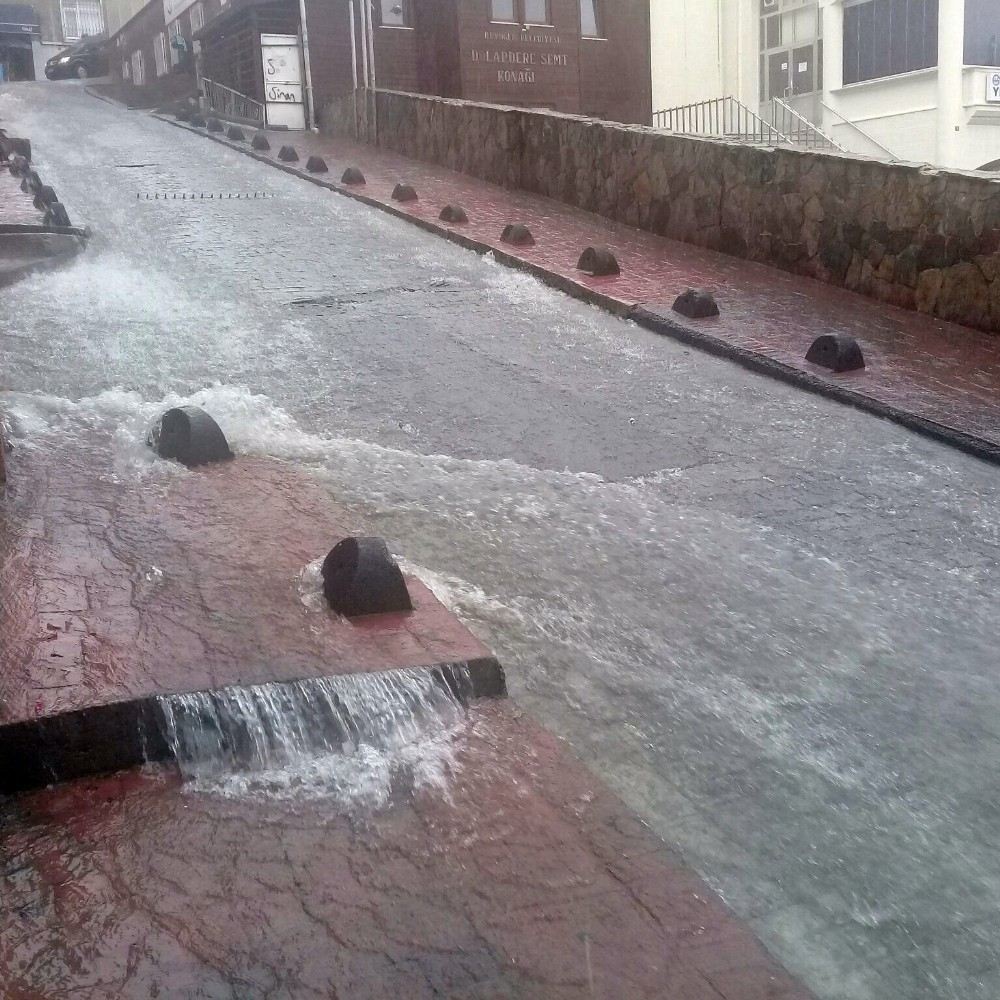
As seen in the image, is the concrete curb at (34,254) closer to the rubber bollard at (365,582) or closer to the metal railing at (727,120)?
the rubber bollard at (365,582)

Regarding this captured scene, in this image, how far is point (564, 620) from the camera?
3379mm

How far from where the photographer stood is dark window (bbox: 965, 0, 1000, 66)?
22672mm

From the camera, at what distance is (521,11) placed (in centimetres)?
2255

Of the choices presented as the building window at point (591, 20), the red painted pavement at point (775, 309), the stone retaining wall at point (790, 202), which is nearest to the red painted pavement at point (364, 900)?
the red painted pavement at point (775, 309)

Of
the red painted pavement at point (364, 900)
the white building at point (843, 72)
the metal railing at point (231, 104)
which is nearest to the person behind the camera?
→ the red painted pavement at point (364, 900)

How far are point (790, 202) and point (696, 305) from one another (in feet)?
6.00

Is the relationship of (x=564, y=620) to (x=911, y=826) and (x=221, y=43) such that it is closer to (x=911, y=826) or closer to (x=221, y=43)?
(x=911, y=826)

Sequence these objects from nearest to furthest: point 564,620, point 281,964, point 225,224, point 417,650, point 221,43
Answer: point 281,964 → point 417,650 → point 564,620 → point 225,224 → point 221,43

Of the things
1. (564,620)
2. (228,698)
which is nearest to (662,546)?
(564,620)

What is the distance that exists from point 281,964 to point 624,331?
521 centimetres

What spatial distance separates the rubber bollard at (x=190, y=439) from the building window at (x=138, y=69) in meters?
32.6

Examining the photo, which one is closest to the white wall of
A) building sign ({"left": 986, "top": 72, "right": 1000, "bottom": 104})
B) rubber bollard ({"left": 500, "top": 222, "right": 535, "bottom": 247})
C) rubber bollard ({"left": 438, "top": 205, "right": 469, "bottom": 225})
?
building sign ({"left": 986, "top": 72, "right": 1000, "bottom": 104})

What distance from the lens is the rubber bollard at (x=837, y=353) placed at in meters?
5.85

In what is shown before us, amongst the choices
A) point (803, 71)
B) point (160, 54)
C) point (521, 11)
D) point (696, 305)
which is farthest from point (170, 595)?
point (160, 54)
